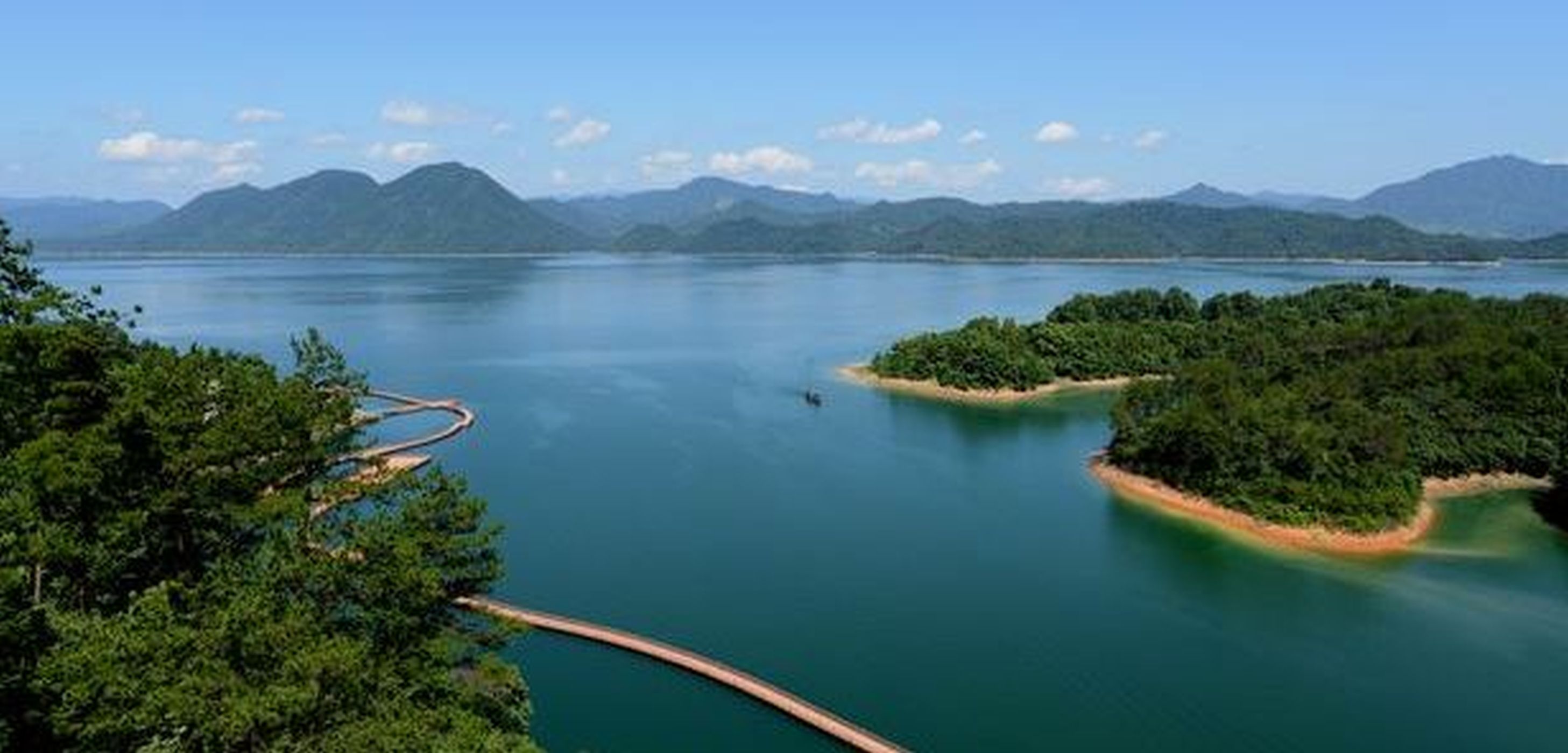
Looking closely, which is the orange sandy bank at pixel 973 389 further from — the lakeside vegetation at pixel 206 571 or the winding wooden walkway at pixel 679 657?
the lakeside vegetation at pixel 206 571

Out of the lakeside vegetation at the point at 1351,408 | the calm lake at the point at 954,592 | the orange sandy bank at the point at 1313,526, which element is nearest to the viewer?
the calm lake at the point at 954,592

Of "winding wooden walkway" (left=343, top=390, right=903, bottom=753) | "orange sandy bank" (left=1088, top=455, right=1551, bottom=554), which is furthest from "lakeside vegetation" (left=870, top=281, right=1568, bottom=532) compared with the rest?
"winding wooden walkway" (left=343, top=390, right=903, bottom=753)

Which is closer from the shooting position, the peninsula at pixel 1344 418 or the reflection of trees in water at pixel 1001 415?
the peninsula at pixel 1344 418

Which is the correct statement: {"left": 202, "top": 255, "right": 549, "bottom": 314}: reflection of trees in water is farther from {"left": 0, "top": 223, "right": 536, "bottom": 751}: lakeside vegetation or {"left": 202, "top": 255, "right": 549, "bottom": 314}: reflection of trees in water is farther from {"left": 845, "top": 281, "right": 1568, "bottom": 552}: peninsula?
{"left": 0, "top": 223, "right": 536, "bottom": 751}: lakeside vegetation

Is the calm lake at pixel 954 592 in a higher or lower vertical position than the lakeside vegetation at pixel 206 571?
lower

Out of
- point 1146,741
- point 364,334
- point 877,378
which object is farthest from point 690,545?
point 364,334

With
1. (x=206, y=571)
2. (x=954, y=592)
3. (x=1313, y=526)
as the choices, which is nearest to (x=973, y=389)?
(x=1313, y=526)

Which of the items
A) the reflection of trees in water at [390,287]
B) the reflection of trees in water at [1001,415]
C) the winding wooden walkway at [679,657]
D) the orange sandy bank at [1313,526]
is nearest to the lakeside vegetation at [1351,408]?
the orange sandy bank at [1313,526]

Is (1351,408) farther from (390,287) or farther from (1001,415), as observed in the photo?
(390,287)
